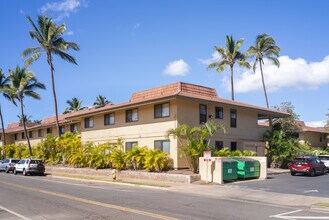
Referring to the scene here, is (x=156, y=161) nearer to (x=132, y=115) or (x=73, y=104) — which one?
(x=132, y=115)

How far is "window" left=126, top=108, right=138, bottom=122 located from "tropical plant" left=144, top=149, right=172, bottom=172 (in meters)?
5.22

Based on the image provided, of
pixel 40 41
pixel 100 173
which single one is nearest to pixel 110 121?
pixel 100 173

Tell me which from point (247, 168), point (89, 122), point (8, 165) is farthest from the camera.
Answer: point (8, 165)

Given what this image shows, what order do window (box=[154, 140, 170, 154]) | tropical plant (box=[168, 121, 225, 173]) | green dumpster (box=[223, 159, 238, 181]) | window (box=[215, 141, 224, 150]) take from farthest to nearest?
window (box=[215, 141, 224, 150]) → window (box=[154, 140, 170, 154]) → tropical plant (box=[168, 121, 225, 173]) → green dumpster (box=[223, 159, 238, 181])

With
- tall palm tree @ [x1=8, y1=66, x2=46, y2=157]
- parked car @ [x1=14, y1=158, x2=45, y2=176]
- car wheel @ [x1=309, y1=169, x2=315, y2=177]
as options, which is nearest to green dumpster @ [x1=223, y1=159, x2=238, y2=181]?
car wheel @ [x1=309, y1=169, x2=315, y2=177]

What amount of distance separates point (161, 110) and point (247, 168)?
8065 millimetres

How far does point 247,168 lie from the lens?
1014 inches

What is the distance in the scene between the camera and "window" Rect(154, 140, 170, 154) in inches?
1143

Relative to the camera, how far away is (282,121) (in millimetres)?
42219

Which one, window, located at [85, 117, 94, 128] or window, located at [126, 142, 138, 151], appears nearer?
window, located at [126, 142, 138, 151]

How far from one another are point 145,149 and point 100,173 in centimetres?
527

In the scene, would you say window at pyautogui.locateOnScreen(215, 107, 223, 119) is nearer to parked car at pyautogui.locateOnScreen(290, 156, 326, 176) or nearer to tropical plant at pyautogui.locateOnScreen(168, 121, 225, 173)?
tropical plant at pyautogui.locateOnScreen(168, 121, 225, 173)

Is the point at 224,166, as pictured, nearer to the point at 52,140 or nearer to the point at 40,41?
the point at 52,140

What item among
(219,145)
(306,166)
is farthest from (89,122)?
(306,166)
